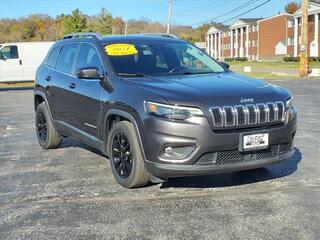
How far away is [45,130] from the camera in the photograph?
26.4 feet

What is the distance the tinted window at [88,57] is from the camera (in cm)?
620

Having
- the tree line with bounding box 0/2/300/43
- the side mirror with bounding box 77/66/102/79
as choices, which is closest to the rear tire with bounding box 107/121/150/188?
the side mirror with bounding box 77/66/102/79

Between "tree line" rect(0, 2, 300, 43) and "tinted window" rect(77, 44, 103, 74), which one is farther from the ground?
"tree line" rect(0, 2, 300, 43)

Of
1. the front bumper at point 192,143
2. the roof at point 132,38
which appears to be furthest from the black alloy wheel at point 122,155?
the roof at point 132,38

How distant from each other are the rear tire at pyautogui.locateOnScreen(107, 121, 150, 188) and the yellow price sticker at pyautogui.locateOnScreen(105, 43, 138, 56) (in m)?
1.06

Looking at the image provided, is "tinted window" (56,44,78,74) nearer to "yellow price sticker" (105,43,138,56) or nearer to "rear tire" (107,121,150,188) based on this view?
"yellow price sticker" (105,43,138,56)

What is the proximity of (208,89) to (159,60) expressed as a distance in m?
1.35

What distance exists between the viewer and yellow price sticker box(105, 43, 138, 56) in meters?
6.13

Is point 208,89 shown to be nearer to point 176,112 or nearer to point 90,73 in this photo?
point 176,112

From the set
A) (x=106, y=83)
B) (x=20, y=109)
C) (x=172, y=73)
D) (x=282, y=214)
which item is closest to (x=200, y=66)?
(x=172, y=73)

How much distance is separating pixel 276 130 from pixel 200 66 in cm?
168

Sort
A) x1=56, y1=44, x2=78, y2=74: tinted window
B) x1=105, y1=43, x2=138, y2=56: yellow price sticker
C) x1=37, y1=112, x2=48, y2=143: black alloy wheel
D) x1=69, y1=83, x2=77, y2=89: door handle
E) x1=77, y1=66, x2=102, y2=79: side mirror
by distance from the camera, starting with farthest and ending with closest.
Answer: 1. x1=37, y1=112, x2=48, y2=143: black alloy wheel
2. x1=56, y1=44, x2=78, y2=74: tinted window
3. x1=69, y1=83, x2=77, y2=89: door handle
4. x1=105, y1=43, x2=138, y2=56: yellow price sticker
5. x1=77, y1=66, x2=102, y2=79: side mirror

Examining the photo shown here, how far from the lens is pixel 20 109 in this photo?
15.4m

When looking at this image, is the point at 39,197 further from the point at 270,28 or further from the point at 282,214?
the point at 270,28
